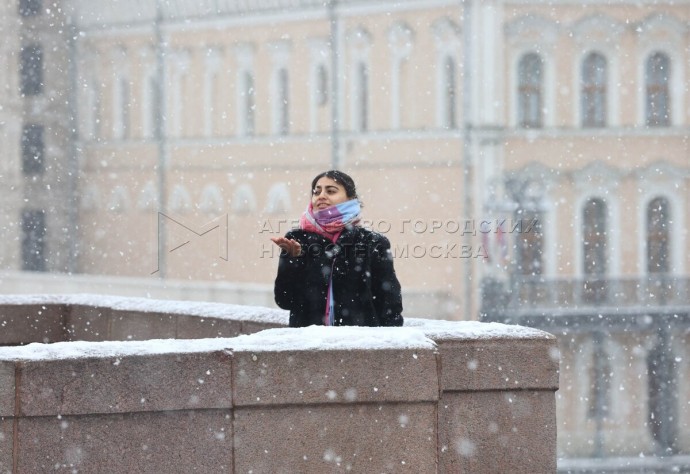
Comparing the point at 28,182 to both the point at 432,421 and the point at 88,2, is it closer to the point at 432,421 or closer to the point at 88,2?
the point at 88,2

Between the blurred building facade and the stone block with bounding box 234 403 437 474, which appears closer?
the stone block with bounding box 234 403 437 474

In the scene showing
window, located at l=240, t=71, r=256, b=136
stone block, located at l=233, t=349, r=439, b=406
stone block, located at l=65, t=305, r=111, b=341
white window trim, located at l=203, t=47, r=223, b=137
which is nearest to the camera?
stone block, located at l=233, t=349, r=439, b=406

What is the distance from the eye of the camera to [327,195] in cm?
482

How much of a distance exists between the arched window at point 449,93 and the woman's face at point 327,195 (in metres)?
23.0

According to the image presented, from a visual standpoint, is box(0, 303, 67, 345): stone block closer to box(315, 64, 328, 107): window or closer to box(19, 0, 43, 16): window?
box(315, 64, 328, 107): window

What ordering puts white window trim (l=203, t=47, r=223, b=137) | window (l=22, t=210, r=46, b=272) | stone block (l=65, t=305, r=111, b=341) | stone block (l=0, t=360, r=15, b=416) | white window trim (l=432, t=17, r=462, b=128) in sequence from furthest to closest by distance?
window (l=22, t=210, r=46, b=272) < white window trim (l=203, t=47, r=223, b=137) < white window trim (l=432, t=17, r=462, b=128) < stone block (l=65, t=305, r=111, b=341) < stone block (l=0, t=360, r=15, b=416)

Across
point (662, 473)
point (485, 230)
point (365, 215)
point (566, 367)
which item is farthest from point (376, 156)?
point (662, 473)

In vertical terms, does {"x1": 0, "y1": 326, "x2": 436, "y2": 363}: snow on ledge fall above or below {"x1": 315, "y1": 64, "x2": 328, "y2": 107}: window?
below

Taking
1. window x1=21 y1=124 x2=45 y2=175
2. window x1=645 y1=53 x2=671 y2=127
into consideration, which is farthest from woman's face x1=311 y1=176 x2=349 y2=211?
window x1=21 y1=124 x2=45 y2=175

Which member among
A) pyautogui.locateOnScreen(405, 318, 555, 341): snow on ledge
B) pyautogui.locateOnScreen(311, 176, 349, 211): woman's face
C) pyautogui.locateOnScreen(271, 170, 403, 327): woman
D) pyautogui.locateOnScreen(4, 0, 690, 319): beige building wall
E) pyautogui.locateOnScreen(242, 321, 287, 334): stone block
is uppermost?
pyautogui.locateOnScreen(4, 0, 690, 319): beige building wall

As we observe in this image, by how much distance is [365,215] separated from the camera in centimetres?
2798

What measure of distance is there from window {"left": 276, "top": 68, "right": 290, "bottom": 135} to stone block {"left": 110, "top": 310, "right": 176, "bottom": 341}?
2191 cm

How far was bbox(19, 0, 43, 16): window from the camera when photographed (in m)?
34.8

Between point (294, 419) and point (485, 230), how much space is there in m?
23.3
